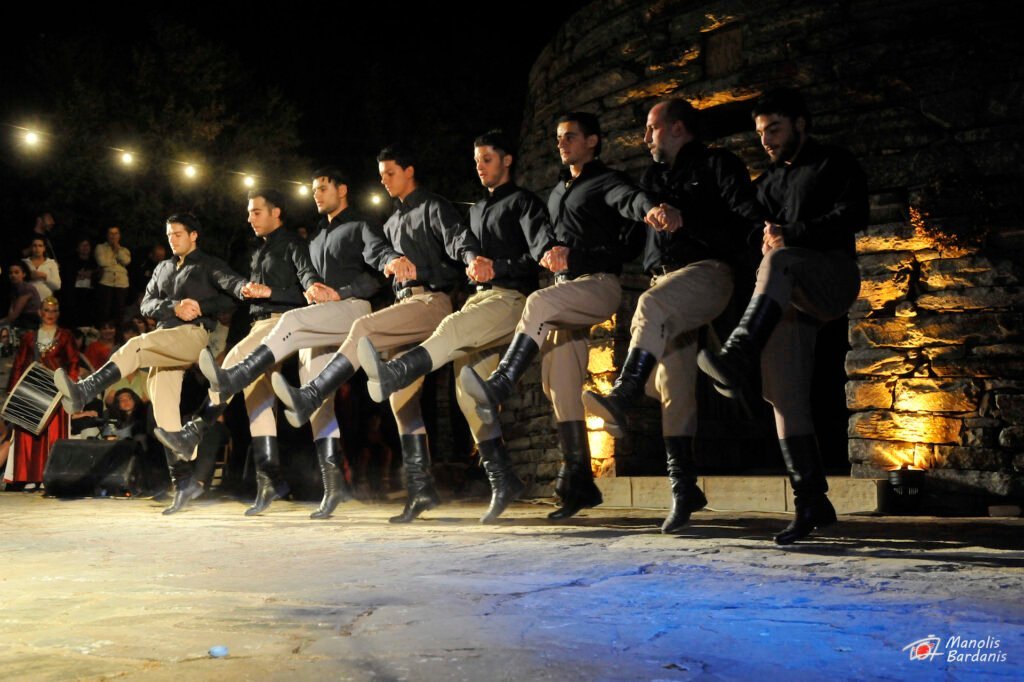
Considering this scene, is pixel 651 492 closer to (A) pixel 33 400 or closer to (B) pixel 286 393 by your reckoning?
(B) pixel 286 393

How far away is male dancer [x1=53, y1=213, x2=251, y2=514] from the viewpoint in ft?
20.0

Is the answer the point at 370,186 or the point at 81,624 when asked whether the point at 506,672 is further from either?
the point at 370,186

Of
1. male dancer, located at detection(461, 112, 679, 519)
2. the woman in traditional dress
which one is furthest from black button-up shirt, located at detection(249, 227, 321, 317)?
the woman in traditional dress

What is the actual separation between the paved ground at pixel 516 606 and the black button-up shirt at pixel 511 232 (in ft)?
4.48

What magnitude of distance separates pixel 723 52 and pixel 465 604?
5.38m

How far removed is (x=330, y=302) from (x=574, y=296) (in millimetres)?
1691

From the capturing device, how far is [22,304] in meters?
11.4

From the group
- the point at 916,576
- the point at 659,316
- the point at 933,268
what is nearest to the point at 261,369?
the point at 659,316

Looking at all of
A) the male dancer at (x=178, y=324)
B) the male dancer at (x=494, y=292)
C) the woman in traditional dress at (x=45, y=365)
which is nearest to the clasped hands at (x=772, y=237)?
the male dancer at (x=494, y=292)

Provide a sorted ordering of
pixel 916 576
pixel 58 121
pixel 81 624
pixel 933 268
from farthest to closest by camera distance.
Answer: pixel 58 121 < pixel 933 268 < pixel 916 576 < pixel 81 624

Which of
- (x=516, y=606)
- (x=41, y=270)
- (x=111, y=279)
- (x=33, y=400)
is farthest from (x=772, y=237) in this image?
(x=111, y=279)

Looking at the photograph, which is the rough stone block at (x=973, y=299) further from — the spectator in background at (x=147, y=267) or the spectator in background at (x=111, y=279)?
the spectator in background at (x=111, y=279)

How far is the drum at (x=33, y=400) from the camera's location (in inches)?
364

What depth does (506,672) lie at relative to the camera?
1.79 metres
